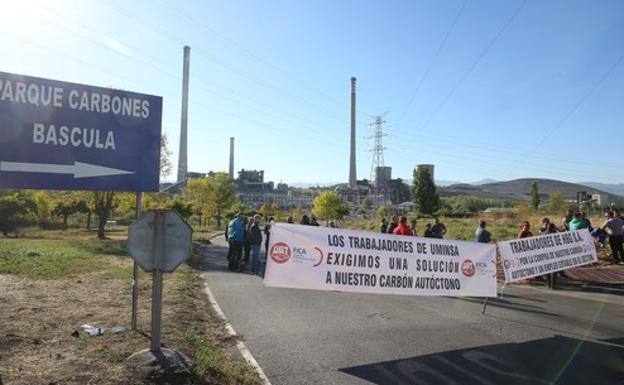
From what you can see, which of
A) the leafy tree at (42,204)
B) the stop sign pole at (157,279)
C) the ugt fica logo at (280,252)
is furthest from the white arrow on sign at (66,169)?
the leafy tree at (42,204)

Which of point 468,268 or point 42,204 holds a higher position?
point 42,204

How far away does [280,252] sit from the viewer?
729 cm

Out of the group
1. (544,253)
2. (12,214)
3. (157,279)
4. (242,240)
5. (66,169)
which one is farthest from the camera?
(12,214)

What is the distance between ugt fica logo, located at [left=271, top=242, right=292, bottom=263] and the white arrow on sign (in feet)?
7.27

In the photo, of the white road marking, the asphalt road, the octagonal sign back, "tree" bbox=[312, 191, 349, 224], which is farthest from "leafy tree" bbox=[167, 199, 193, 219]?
the octagonal sign back

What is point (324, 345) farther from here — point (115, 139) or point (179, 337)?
point (115, 139)

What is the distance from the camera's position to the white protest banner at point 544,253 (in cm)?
1090

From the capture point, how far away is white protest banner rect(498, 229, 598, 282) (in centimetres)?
1090

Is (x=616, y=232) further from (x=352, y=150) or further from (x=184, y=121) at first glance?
(x=352, y=150)

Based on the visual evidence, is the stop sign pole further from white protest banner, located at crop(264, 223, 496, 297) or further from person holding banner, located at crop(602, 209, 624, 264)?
person holding banner, located at crop(602, 209, 624, 264)

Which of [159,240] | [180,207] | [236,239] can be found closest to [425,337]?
[159,240]

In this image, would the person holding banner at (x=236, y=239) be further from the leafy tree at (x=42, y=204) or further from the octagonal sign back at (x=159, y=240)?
the leafy tree at (x=42, y=204)

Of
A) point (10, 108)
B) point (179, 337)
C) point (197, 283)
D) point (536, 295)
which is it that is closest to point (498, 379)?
point (179, 337)

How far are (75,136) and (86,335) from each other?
2468 millimetres
